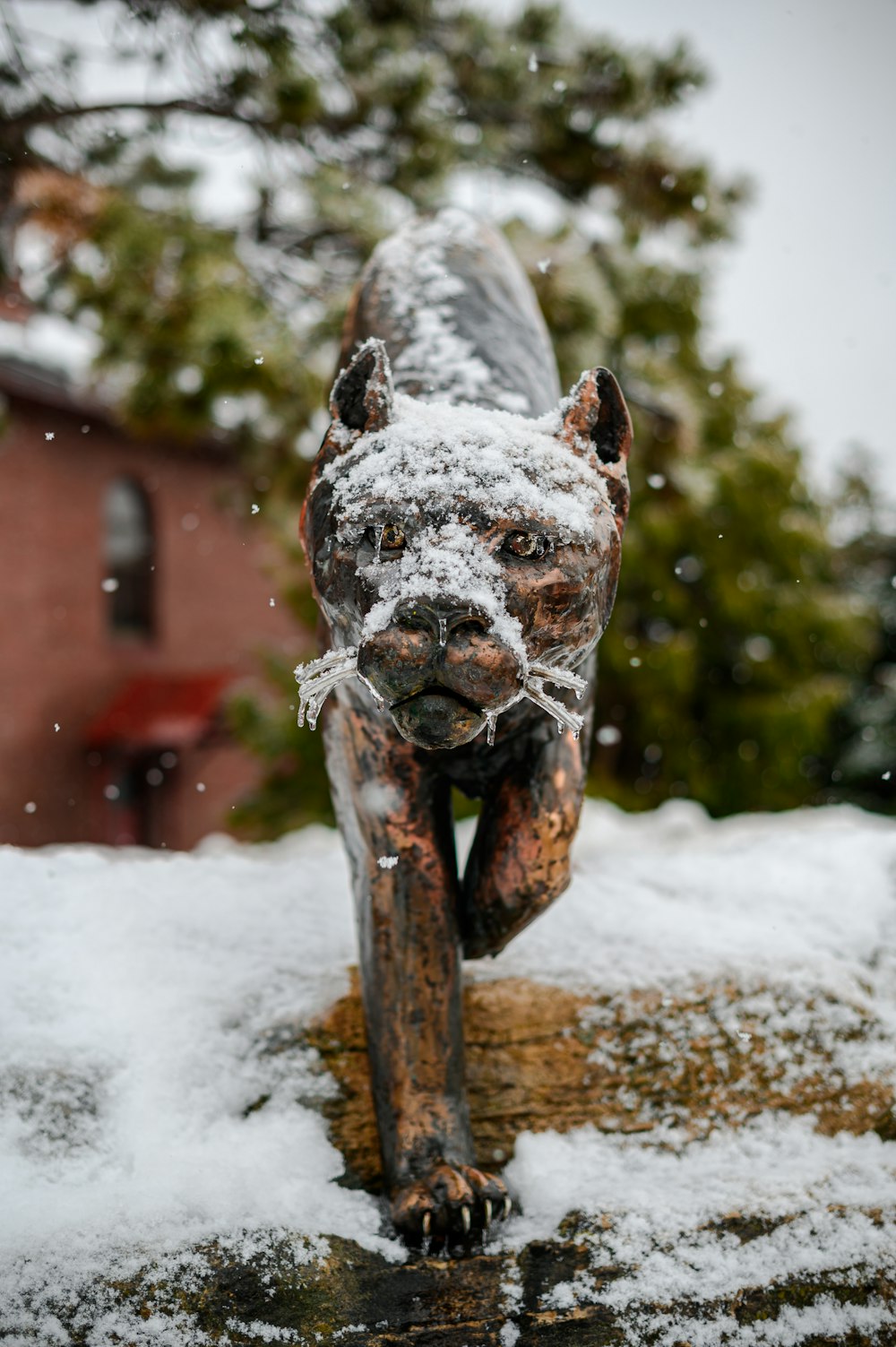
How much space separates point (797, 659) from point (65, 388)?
6398mm

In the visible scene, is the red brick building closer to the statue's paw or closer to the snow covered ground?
the snow covered ground

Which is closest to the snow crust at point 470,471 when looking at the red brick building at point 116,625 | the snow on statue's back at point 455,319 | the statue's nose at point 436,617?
the statue's nose at point 436,617

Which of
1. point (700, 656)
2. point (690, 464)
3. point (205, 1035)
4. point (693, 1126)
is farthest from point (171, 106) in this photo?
point (700, 656)

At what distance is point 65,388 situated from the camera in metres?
8.91

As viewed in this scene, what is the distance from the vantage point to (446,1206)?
1.84 metres

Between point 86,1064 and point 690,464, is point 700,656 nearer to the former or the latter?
point 690,464

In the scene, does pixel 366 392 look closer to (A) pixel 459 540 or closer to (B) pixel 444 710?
(A) pixel 459 540

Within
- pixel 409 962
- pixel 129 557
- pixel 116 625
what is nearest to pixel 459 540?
pixel 409 962

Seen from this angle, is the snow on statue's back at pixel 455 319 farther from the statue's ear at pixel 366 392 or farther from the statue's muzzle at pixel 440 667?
the statue's muzzle at pixel 440 667

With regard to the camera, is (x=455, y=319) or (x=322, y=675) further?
(x=455, y=319)

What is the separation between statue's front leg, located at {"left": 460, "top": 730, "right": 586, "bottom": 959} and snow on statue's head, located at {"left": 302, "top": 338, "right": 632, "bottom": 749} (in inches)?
14.7

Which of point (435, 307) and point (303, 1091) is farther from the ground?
point (435, 307)

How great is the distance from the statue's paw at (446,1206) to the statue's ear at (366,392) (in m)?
1.25

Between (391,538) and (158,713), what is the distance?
30.1 feet
